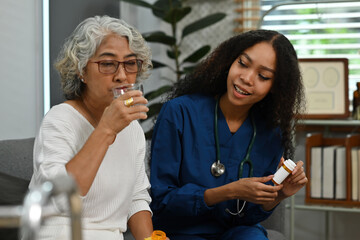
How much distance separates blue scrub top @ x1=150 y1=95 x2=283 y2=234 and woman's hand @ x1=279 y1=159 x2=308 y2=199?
0.13 m

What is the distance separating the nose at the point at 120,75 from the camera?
1458 mm

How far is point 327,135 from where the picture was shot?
3393mm

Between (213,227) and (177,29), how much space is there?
7.07ft

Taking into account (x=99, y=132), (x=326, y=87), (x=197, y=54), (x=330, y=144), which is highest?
(x=197, y=54)

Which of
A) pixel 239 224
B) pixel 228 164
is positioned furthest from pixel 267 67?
pixel 239 224

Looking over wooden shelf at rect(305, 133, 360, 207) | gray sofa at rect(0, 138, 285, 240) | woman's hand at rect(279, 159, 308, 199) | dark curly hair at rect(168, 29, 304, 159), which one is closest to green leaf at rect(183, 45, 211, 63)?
wooden shelf at rect(305, 133, 360, 207)

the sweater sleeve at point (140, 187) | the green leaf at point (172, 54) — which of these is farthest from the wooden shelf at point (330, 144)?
the sweater sleeve at point (140, 187)

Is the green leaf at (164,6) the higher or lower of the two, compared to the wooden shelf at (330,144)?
higher

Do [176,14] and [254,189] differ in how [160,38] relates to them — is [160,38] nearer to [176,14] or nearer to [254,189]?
[176,14]

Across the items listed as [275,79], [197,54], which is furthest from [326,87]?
[275,79]

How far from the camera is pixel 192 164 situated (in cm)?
181

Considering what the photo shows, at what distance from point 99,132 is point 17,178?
40 cm

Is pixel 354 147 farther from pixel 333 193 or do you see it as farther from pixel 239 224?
pixel 239 224

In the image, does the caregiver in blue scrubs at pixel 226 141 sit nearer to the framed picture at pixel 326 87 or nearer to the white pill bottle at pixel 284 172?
the white pill bottle at pixel 284 172
